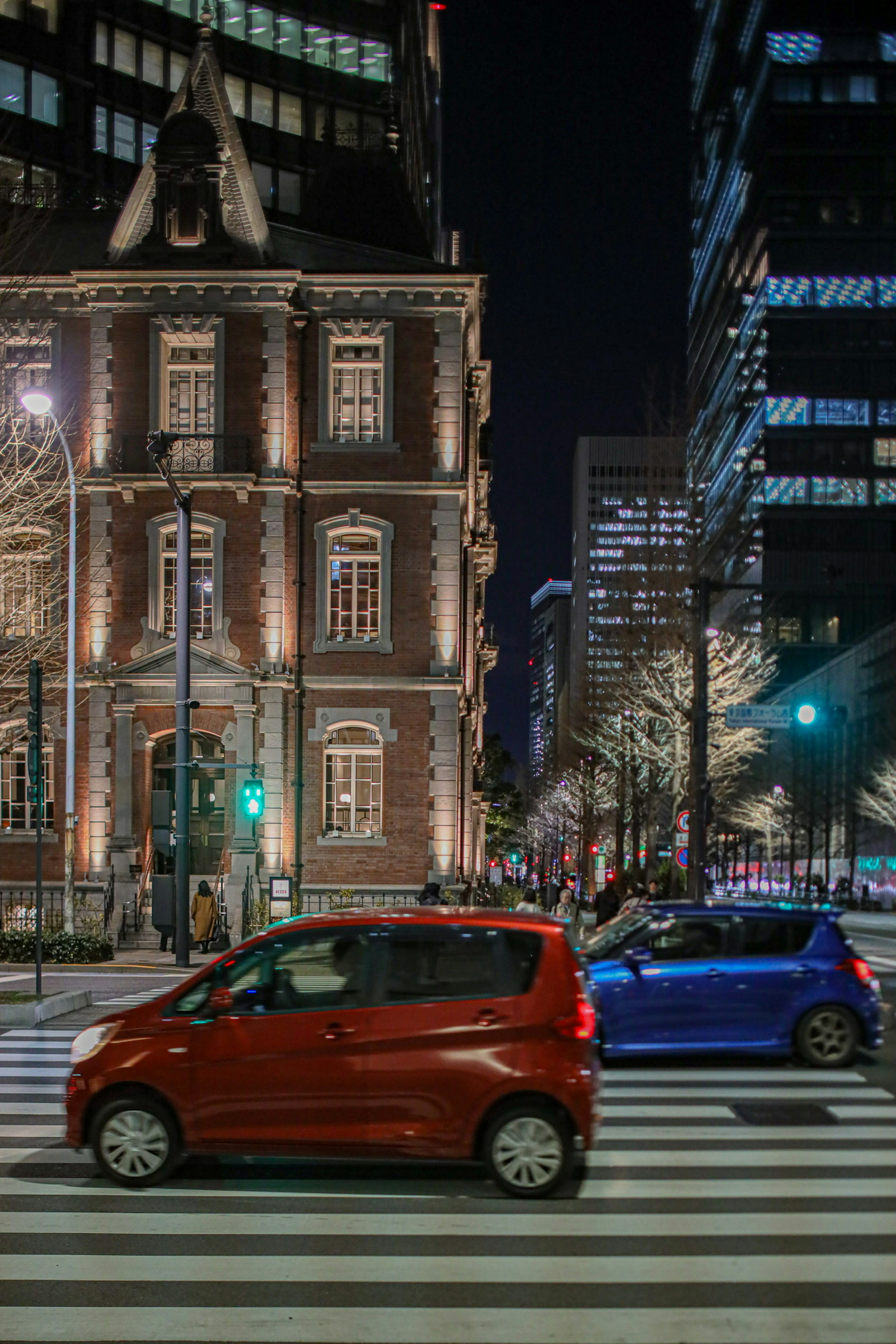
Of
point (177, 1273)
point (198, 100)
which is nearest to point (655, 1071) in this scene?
point (177, 1273)

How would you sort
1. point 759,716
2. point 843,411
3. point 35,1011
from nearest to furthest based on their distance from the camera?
1. point 35,1011
2. point 759,716
3. point 843,411

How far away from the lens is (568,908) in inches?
1324

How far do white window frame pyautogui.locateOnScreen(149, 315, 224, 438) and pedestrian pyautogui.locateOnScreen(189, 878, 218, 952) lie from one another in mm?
11884

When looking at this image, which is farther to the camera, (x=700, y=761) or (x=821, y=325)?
(x=821, y=325)

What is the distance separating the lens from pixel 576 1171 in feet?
31.5

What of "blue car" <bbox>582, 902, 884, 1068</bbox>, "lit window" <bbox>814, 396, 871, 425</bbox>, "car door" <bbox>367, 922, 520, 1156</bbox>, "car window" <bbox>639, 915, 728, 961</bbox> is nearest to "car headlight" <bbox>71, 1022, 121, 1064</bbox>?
"car door" <bbox>367, 922, 520, 1156</bbox>

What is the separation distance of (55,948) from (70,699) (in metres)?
6.24

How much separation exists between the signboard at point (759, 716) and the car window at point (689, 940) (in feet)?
39.0

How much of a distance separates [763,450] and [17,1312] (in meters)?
122

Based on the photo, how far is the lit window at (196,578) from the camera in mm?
33812

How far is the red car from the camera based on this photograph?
8773 mm

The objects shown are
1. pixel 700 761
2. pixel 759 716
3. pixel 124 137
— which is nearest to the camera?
pixel 759 716

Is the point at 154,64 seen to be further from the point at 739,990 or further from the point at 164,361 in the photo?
the point at 739,990

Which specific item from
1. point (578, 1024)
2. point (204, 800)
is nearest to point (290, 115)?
point (204, 800)
